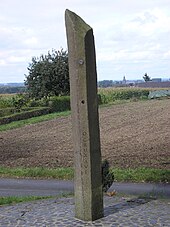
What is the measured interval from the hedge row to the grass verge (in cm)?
1989

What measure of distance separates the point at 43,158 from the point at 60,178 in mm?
3476

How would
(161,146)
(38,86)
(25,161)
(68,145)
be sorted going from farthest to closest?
(38,86) < (68,145) < (161,146) < (25,161)

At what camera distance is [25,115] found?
36.7m

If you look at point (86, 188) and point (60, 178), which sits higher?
point (86, 188)

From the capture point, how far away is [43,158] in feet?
51.0

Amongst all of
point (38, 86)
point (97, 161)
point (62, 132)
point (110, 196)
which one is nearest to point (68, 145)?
point (62, 132)

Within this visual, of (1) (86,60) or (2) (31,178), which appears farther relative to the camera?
(2) (31,178)

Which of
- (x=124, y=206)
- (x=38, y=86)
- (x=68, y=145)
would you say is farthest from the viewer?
(x=38, y=86)

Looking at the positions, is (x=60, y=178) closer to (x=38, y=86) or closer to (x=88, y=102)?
(x=88, y=102)

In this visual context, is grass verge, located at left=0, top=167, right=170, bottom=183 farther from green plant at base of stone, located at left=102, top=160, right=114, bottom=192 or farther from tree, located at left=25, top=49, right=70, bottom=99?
tree, located at left=25, top=49, right=70, bottom=99

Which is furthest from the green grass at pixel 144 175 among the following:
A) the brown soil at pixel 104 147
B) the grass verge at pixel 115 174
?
the brown soil at pixel 104 147

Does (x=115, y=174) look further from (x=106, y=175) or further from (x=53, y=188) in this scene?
(x=106, y=175)

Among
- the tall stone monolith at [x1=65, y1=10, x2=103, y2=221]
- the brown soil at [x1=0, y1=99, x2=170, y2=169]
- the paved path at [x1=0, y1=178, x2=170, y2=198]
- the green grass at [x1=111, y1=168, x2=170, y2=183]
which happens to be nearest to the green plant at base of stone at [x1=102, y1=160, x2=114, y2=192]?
the tall stone monolith at [x1=65, y1=10, x2=103, y2=221]

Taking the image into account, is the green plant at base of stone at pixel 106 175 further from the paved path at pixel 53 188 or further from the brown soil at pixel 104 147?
the brown soil at pixel 104 147
